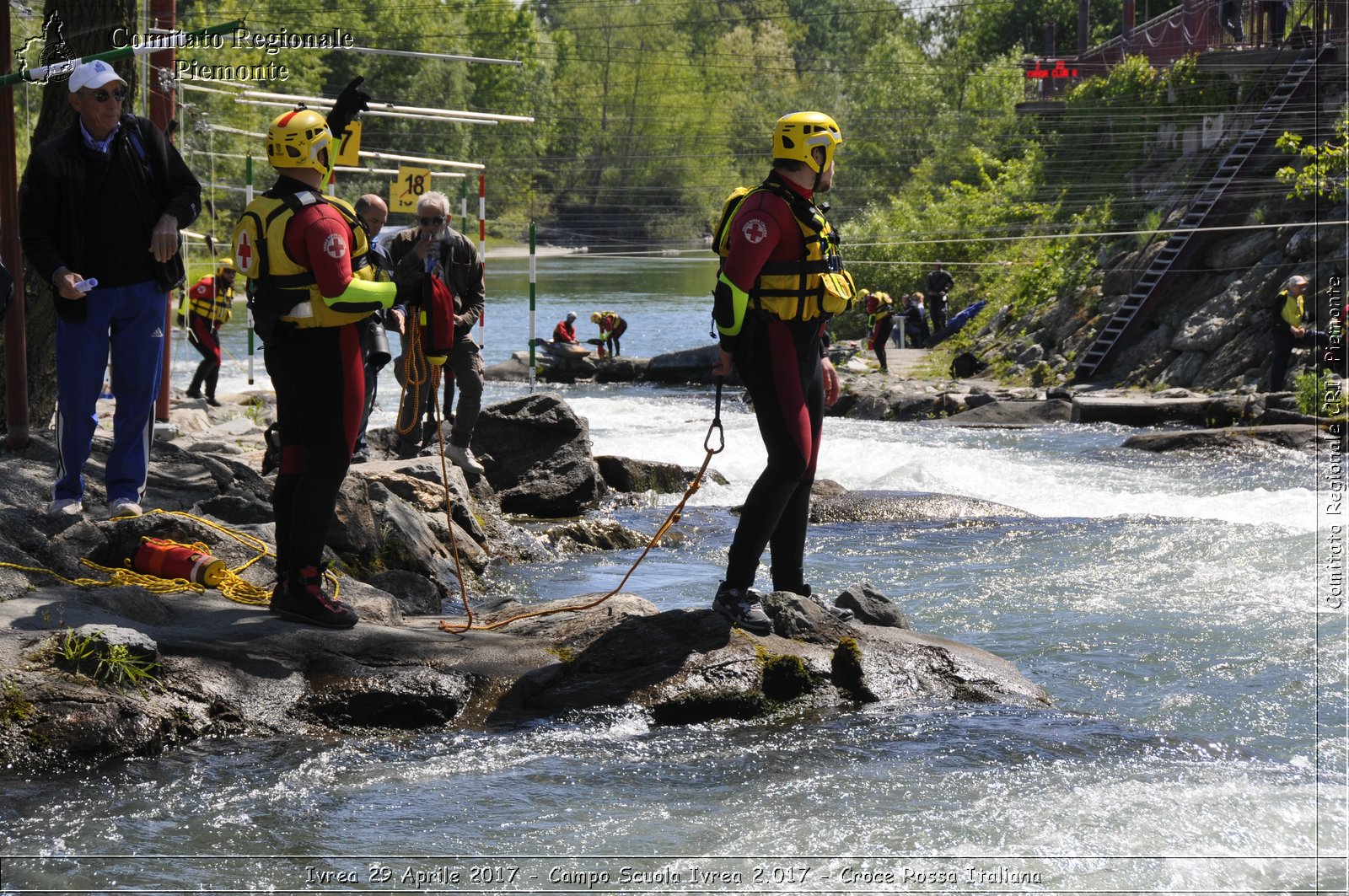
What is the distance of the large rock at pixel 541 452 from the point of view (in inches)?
436

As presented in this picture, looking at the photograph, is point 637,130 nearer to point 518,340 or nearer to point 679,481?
point 518,340

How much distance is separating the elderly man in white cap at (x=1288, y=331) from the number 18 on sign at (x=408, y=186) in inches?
432

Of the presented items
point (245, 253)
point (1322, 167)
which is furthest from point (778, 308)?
point (1322, 167)

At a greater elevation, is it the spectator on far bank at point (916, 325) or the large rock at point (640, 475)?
the spectator on far bank at point (916, 325)

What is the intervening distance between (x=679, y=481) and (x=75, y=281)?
23.6 feet

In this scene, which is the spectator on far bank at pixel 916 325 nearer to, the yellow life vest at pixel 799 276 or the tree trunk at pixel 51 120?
the tree trunk at pixel 51 120

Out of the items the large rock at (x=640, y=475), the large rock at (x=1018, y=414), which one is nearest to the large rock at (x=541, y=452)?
the large rock at (x=640, y=475)

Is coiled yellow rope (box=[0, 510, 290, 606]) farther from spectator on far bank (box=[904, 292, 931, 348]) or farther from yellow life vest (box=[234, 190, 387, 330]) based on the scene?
spectator on far bank (box=[904, 292, 931, 348])

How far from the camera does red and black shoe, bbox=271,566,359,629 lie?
17.2 feet

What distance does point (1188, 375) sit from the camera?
22156mm

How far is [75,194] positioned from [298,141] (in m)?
1.39

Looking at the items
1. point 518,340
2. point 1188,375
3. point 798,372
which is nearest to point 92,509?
point 798,372

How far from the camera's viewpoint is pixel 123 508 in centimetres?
604

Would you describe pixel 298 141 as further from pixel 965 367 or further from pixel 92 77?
pixel 965 367
